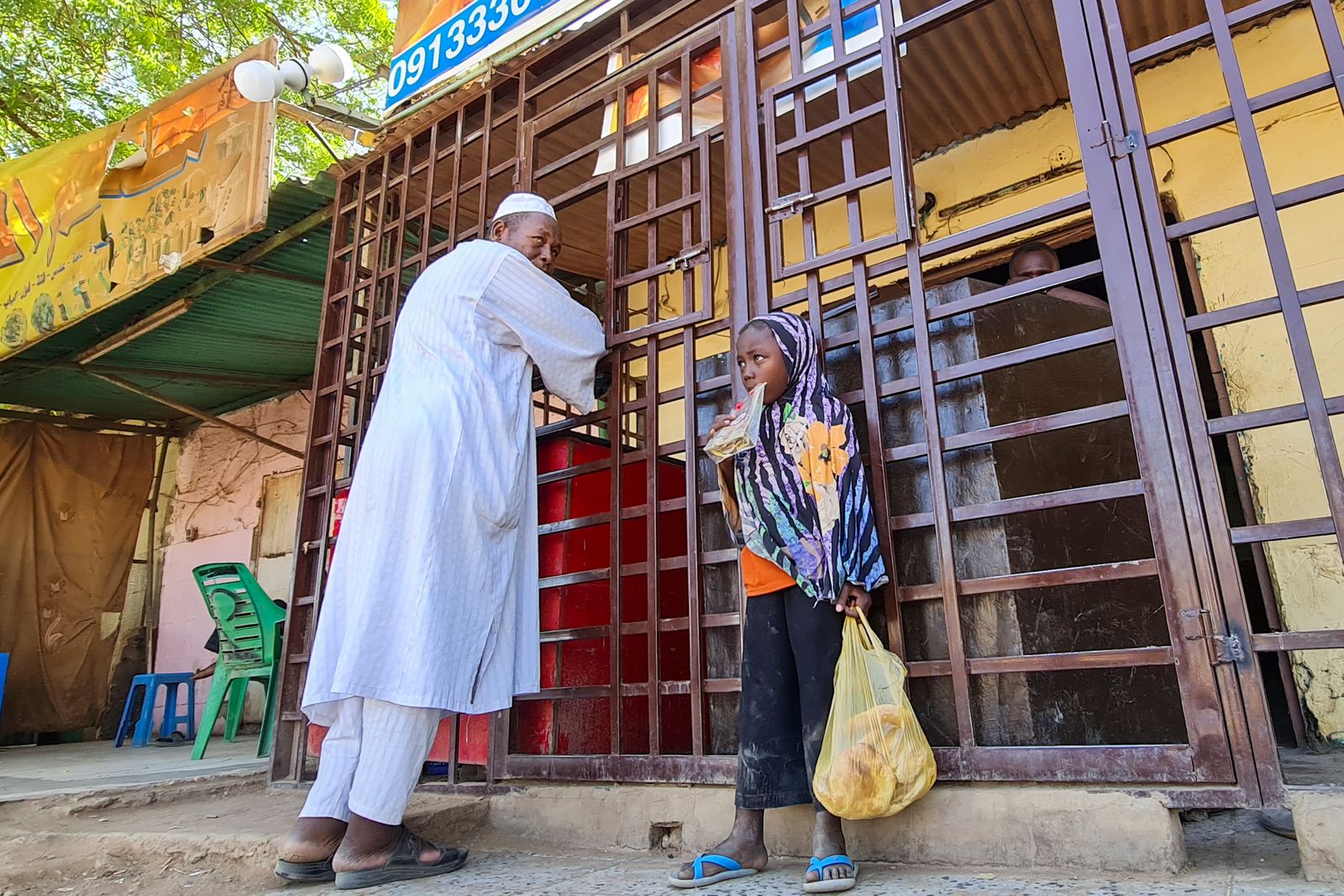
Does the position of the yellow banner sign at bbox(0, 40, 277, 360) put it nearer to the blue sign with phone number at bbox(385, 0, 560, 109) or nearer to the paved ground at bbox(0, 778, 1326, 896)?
the blue sign with phone number at bbox(385, 0, 560, 109)

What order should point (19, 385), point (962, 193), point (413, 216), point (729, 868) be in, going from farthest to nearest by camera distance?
point (19, 385) → point (962, 193) → point (413, 216) → point (729, 868)

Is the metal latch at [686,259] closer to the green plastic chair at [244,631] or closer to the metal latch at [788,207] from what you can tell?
the metal latch at [788,207]

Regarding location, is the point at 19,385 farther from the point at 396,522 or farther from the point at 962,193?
the point at 962,193

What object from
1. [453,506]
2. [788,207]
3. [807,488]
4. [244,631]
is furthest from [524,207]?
[244,631]

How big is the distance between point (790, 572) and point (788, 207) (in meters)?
1.29

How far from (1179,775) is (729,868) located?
1068 mm

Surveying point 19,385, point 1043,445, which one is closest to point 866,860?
point 1043,445

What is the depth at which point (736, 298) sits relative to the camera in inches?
114

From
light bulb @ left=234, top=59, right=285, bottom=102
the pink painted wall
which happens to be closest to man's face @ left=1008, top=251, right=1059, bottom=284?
light bulb @ left=234, top=59, right=285, bottom=102

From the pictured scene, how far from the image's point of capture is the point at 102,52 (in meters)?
9.97

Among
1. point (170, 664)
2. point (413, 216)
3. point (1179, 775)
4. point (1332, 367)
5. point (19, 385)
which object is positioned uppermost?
point (19, 385)

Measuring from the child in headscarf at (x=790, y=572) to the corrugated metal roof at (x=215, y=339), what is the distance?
3786mm

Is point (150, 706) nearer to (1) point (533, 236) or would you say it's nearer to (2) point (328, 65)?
(2) point (328, 65)

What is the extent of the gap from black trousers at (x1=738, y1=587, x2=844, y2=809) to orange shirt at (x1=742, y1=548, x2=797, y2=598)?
2cm
